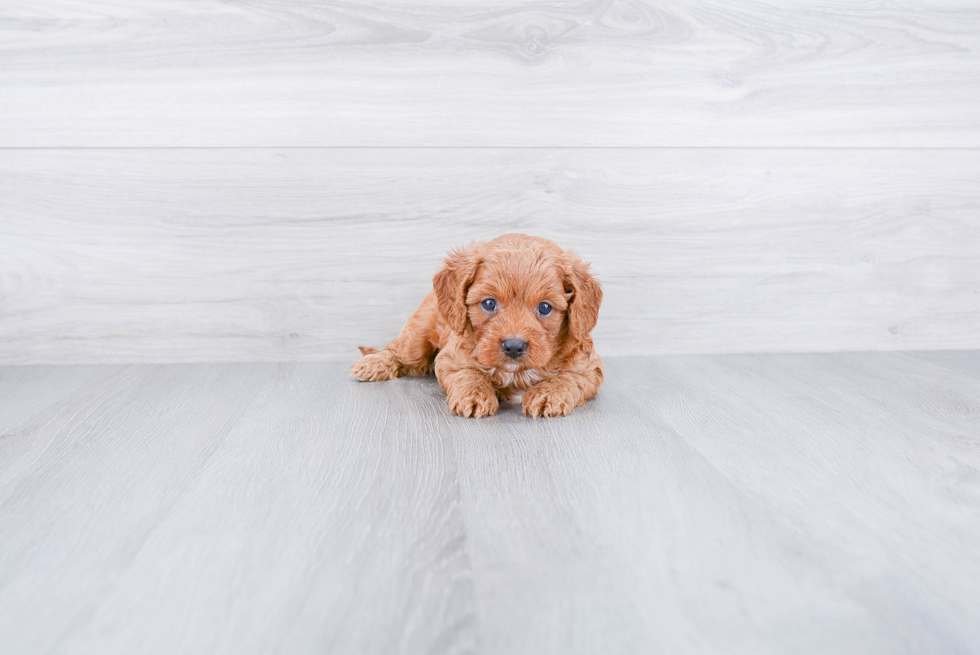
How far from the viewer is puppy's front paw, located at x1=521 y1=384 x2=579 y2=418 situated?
1.83m

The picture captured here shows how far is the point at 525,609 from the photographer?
0.92m

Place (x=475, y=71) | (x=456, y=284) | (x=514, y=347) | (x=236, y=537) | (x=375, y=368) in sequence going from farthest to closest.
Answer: (x=475, y=71) → (x=375, y=368) → (x=456, y=284) → (x=514, y=347) → (x=236, y=537)

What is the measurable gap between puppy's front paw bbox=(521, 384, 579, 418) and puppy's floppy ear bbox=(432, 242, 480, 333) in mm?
289

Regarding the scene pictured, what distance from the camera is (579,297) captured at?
1.86 m

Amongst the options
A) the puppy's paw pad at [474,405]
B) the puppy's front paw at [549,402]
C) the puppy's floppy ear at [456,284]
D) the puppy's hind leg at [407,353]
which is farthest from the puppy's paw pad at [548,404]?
the puppy's hind leg at [407,353]

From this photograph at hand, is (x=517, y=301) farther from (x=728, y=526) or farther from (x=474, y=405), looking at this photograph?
(x=728, y=526)

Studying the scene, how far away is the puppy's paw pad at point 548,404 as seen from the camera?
1834 mm

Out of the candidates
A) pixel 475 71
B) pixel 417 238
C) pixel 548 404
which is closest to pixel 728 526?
pixel 548 404

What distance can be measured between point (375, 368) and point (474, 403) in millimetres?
560

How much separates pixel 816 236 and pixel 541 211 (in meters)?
1.14

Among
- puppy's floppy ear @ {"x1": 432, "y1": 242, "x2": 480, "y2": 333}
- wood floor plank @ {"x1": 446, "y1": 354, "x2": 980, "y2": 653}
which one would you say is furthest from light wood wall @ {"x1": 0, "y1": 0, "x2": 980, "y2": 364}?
wood floor plank @ {"x1": 446, "y1": 354, "x2": 980, "y2": 653}

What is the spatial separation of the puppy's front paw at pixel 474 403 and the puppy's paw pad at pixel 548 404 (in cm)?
10

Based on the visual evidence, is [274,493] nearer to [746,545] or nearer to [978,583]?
[746,545]

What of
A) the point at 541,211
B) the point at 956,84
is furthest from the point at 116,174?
the point at 956,84
